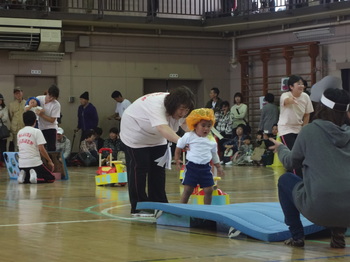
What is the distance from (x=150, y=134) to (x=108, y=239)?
1.76 metres

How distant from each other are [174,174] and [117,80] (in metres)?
7.35

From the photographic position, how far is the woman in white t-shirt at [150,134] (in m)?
7.36

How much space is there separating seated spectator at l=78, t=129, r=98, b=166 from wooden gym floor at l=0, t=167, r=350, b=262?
9.08 meters

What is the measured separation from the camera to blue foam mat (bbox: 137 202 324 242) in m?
6.03

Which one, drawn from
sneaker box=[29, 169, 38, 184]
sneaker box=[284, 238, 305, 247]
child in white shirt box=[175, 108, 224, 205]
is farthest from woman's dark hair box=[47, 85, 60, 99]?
sneaker box=[284, 238, 305, 247]

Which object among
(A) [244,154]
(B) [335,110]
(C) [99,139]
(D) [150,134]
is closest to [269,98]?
(A) [244,154]

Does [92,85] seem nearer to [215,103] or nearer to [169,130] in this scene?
[215,103]

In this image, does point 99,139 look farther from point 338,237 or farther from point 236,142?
point 338,237

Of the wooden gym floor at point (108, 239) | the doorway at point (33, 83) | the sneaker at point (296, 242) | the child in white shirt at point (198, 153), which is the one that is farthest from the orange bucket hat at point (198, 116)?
the doorway at point (33, 83)

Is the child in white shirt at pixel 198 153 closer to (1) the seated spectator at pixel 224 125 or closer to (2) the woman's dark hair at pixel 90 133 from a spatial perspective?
(2) the woman's dark hair at pixel 90 133

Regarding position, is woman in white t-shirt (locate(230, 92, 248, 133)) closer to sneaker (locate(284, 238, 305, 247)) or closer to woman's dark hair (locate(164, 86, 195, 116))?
woman's dark hair (locate(164, 86, 195, 116))

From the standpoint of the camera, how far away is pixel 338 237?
557cm

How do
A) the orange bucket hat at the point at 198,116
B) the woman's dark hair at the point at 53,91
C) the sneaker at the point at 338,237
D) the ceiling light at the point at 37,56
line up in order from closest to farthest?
the sneaker at the point at 338,237, the orange bucket hat at the point at 198,116, the woman's dark hair at the point at 53,91, the ceiling light at the point at 37,56

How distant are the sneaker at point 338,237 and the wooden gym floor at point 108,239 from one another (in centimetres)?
7
